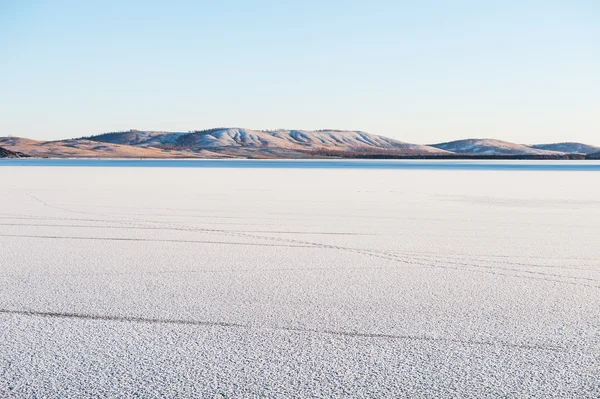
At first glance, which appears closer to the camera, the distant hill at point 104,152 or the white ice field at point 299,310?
the white ice field at point 299,310

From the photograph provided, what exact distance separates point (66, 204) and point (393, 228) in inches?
302

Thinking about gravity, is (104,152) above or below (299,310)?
below

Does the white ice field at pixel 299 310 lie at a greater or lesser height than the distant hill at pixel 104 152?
greater

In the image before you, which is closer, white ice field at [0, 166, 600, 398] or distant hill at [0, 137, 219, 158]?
white ice field at [0, 166, 600, 398]

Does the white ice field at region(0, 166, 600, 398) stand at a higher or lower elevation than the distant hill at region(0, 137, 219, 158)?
higher

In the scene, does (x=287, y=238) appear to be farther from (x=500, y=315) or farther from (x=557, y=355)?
(x=557, y=355)

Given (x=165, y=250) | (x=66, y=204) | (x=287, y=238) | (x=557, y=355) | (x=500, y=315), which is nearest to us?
(x=557, y=355)

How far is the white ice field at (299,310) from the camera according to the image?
11.6 feet

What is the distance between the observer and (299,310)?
16.4ft

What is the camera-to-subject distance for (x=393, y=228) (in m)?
10.0

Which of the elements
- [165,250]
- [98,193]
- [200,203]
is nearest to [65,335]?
[165,250]

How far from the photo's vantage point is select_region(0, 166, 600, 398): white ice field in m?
3.54

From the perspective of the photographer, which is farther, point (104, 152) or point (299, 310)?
point (104, 152)

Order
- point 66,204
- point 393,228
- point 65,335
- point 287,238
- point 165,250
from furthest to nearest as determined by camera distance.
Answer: point 66,204
point 393,228
point 287,238
point 165,250
point 65,335
